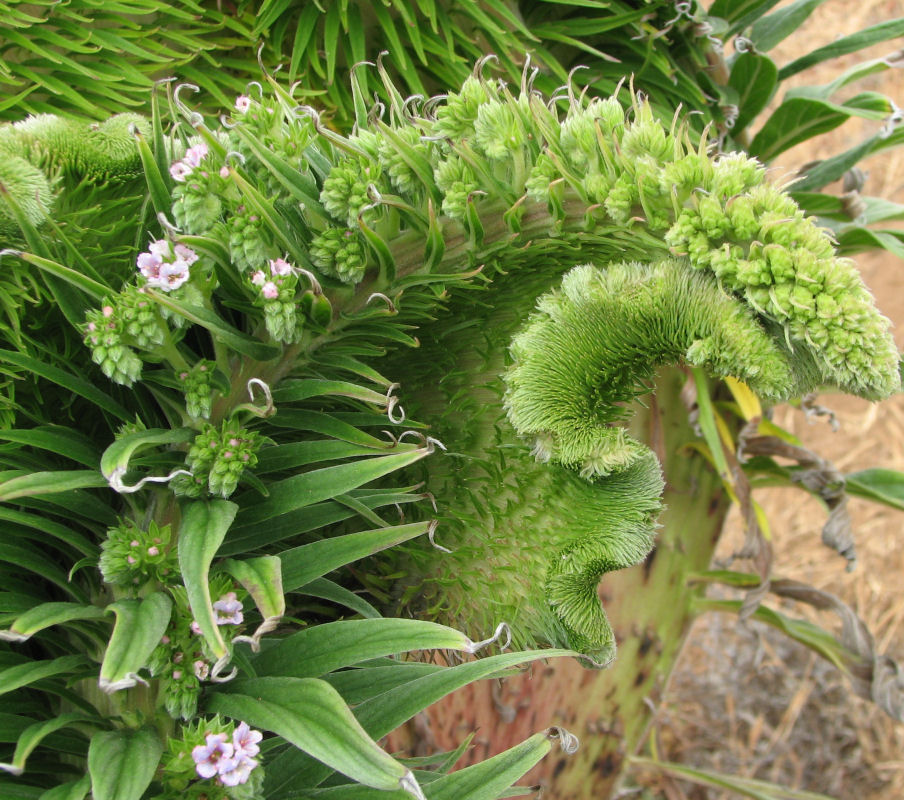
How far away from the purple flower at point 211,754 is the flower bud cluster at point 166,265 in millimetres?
267

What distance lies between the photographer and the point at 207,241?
0.57 meters

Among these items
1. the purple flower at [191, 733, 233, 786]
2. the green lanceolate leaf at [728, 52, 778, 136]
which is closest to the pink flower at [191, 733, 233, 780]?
the purple flower at [191, 733, 233, 786]

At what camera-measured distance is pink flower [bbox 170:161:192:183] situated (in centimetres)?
58

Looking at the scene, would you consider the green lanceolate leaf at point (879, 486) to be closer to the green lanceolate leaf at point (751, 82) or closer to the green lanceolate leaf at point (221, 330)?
the green lanceolate leaf at point (751, 82)

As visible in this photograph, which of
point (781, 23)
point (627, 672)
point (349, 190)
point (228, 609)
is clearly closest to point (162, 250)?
point (349, 190)

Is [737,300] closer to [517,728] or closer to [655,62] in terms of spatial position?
[655,62]

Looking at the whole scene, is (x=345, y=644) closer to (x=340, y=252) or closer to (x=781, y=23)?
(x=340, y=252)

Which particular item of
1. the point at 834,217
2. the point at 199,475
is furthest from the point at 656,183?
the point at 834,217

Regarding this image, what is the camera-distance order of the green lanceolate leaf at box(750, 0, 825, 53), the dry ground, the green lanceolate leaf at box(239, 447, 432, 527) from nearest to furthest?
the green lanceolate leaf at box(239, 447, 432, 527)
the green lanceolate leaf at box(750, 0, 825, 53)
the dry ground

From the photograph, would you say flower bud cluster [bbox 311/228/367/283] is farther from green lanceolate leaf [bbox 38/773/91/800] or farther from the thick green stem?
the thick green stem

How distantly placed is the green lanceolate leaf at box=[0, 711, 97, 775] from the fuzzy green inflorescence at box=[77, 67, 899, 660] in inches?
6.4

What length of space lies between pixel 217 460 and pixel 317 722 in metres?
0.17

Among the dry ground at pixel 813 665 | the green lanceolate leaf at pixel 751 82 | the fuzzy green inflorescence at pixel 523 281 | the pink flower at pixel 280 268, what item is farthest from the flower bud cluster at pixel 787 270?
the dry ground at pixel 813 665

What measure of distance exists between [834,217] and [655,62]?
31 cm
